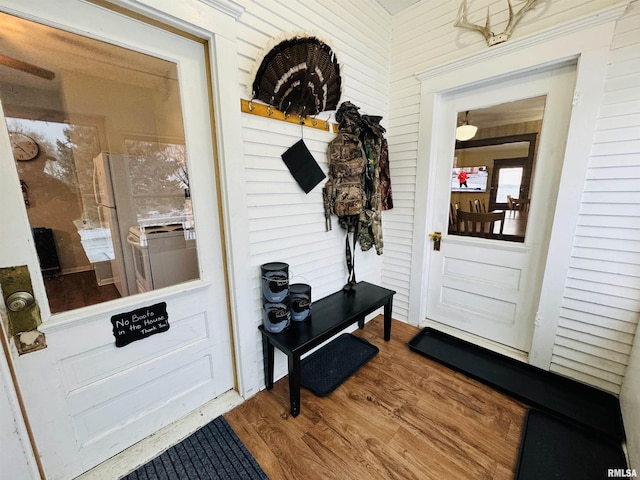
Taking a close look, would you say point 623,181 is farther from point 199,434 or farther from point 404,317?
point 199,434

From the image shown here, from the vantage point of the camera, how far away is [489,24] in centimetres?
188

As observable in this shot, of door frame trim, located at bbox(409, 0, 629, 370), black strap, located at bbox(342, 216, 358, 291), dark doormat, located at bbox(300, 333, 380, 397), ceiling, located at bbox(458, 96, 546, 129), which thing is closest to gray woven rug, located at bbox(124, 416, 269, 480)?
dark doormat, located at bbox(300, 333, 380, 397)

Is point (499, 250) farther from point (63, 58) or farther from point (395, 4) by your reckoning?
point (63, 58)

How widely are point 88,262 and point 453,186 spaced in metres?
2.62

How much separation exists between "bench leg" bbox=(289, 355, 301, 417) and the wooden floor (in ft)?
0.22

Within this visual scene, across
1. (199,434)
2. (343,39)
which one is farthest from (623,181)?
(199,434)

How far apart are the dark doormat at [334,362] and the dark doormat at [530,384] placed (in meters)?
0.46

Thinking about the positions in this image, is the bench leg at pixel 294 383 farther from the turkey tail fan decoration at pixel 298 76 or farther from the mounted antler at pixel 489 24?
the mounted antler at pixel 489 24

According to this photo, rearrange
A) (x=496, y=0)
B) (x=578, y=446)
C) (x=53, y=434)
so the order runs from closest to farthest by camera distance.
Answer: (x=53, y=434), (x=578, y=446), (x=496, y=0)

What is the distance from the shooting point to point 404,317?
8.81 feet

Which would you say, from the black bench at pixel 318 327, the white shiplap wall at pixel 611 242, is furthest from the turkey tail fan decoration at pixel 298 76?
the white shiplap wall at pixel 611 242

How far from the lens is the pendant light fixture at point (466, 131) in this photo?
2.15 metres

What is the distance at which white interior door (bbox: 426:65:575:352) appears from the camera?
5.87ft

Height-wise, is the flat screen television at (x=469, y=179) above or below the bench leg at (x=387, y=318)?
above
